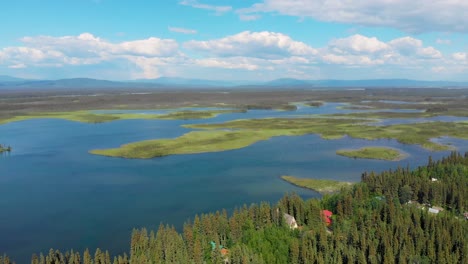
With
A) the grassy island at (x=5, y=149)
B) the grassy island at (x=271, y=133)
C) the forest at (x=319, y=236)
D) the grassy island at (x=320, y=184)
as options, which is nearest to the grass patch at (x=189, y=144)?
the grassy island at (x=271, y=133)

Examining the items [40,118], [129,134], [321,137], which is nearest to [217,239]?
[321,137]

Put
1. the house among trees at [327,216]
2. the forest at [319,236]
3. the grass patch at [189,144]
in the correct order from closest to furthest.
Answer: the forest at [319,236]
the house among trees at [327,216]
the grass patch at [189,144]

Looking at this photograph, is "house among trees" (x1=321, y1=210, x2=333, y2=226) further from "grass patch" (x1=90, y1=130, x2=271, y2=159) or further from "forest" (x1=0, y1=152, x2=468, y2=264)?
"grass patch" (x1=90, y1=130, x2=271, y2=159)

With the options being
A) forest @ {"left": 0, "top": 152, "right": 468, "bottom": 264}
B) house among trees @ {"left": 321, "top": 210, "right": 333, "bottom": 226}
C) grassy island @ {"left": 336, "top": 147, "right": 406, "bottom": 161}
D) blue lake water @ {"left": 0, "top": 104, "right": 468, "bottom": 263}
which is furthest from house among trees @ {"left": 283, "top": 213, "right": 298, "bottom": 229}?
grassy island @ {"left": 336, "top": 147, "right": 406, "bottom": 161}

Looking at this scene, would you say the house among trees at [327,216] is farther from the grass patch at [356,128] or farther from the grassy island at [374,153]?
the grass patch at [356,128]

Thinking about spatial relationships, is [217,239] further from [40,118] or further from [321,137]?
[40,118]
